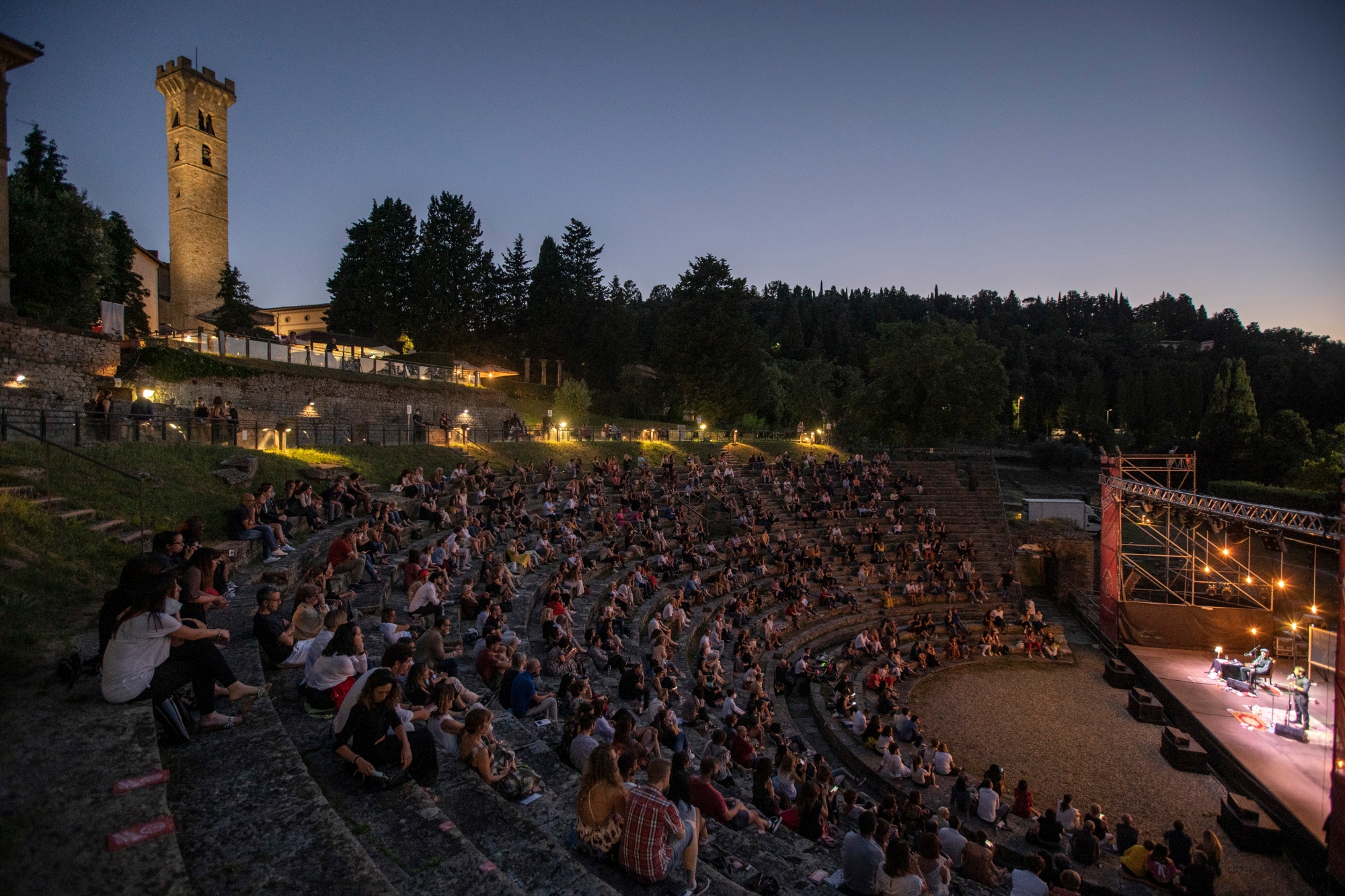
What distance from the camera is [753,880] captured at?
5344 millimetres

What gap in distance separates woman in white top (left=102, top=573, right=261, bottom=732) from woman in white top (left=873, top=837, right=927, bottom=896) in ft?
17.0

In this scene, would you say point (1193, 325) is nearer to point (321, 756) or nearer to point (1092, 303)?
point (1092, 303)

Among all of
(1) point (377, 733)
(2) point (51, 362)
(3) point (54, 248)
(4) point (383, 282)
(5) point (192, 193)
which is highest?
(5) point (192, 193)

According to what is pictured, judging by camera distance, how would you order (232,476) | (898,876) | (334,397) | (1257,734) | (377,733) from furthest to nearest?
1. (334,397)
2. (232,476)
3. (1257,734)
4. (898,876)
5. (377,733)

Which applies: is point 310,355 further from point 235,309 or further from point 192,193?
point 192,193

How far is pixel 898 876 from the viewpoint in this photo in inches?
211

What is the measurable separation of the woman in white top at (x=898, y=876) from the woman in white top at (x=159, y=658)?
204 inches

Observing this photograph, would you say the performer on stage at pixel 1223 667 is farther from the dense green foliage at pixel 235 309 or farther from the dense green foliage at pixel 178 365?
the dense green foliage at pixel 235 309

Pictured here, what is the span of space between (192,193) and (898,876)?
2067 inches

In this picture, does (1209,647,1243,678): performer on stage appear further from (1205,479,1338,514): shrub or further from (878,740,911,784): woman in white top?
(1205,479,1338,514): shrub

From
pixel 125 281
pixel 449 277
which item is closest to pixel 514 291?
pixel 449 277

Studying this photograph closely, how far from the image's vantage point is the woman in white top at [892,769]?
10570 mm

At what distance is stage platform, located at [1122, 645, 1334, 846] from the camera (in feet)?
33.1

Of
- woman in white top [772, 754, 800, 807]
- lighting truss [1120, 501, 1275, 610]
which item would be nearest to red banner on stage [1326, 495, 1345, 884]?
woman in white top [772, 754, 800, 807]
